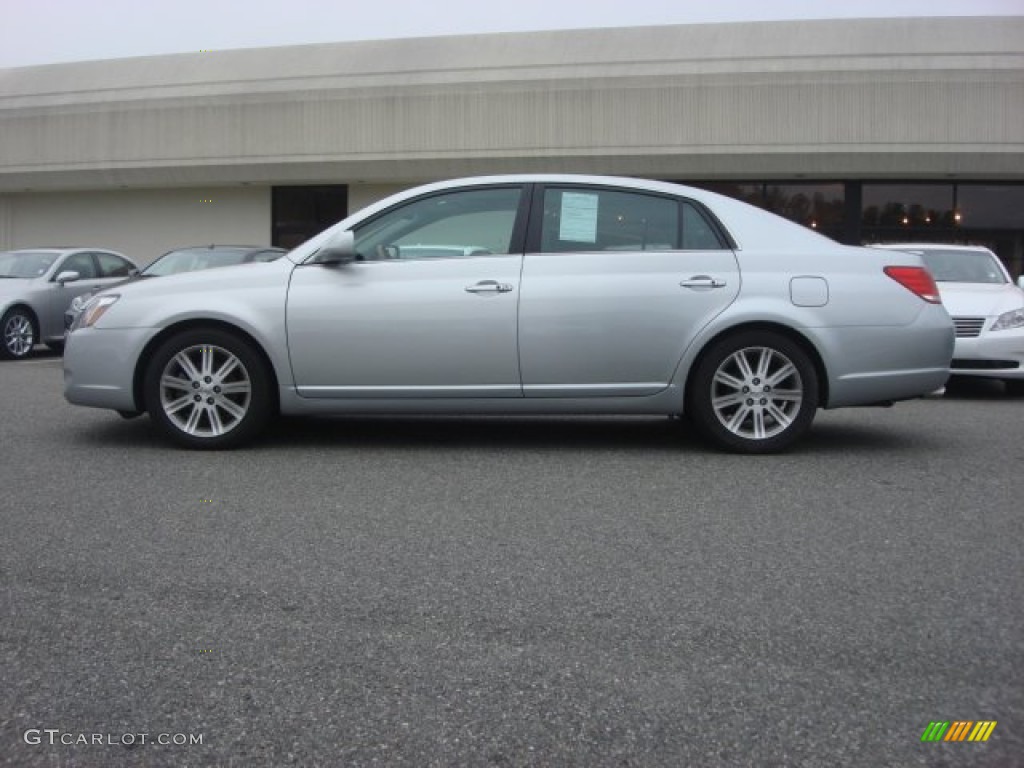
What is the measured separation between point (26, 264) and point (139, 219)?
11.0 meters

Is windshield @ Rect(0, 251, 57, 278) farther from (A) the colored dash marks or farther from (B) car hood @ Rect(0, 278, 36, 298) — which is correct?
(A) the colored dash marks

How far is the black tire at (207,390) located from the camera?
5.78 metres

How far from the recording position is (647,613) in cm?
325

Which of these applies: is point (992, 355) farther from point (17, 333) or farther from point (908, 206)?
point (908, 206)

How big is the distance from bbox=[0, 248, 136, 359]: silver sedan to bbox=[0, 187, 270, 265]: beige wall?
30.5 feet

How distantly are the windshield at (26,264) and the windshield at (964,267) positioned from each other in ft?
35.7

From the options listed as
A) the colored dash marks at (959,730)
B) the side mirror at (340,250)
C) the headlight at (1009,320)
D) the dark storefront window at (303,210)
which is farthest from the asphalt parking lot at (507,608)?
the dark storefront window at (303,210)

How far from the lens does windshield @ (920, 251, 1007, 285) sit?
32.6ft

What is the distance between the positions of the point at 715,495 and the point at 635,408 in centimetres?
104

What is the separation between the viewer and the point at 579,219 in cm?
589

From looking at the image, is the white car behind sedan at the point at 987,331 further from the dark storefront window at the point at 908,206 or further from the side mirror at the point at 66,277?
the dark storefront window at the point at 908,206

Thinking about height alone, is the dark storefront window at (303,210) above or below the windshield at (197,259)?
above

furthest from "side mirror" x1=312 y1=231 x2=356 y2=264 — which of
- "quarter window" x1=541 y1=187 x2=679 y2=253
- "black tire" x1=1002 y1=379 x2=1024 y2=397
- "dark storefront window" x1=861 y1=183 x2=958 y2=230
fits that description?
"dark storefront window" x1=861 y1=183 x2=958 y2=230

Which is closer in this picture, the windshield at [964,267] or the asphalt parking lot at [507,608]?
the asphalt parking lot at [507,608]
